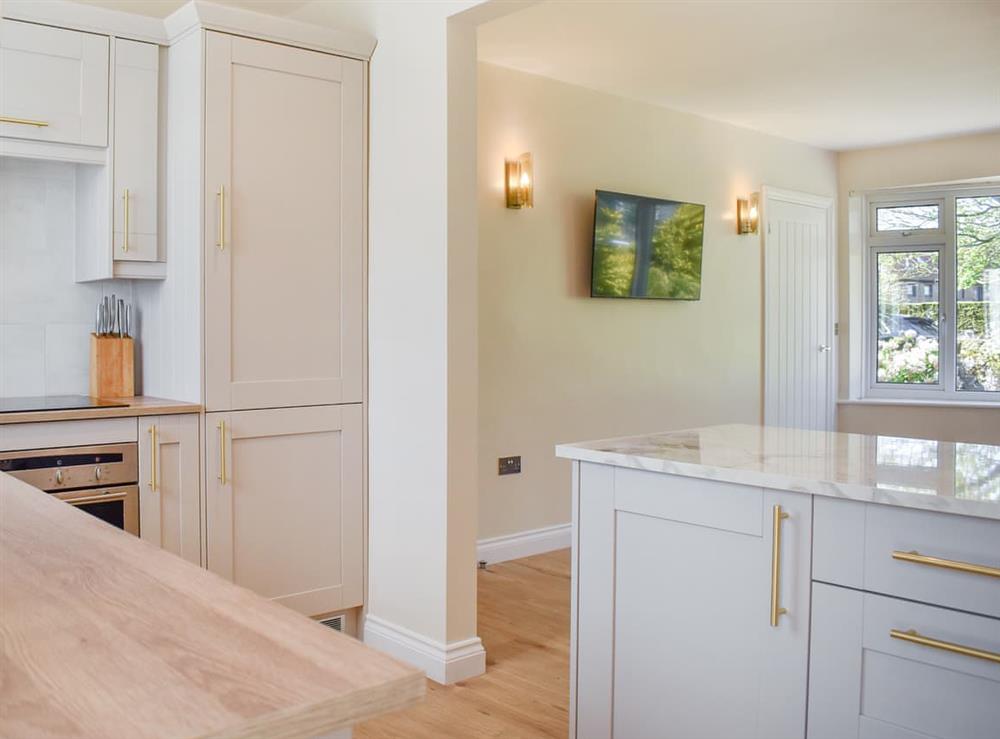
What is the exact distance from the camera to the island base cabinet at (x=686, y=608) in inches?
69.4

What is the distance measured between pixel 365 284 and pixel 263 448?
0.69 metres

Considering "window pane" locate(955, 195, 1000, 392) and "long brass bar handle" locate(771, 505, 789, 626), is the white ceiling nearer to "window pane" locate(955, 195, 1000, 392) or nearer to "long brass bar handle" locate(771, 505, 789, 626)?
"window pane" locate(955, 195, 1000, 392)

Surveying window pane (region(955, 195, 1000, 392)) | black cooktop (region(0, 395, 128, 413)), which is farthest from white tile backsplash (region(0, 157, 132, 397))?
window pane (region(955, 195, 1000, 392))

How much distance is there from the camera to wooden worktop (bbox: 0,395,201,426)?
266 cm

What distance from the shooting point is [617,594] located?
2.07 metres

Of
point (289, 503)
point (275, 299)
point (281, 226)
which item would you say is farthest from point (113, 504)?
point (281, 226)

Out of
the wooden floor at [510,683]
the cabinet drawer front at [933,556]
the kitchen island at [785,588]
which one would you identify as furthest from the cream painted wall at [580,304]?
the cabinet drawer front at [933,556]

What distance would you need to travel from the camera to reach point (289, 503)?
3.16 m

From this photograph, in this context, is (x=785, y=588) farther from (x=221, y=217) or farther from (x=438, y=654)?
(x=221, y=217)

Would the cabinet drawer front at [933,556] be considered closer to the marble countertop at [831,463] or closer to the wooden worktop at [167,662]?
the marble countertop at [831,463]

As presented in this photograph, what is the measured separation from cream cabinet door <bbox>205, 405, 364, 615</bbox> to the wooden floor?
0.53 metres

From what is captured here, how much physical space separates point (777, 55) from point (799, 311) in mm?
2437

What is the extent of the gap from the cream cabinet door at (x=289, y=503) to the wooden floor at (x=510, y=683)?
0.53 m

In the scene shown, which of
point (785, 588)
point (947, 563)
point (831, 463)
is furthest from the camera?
point (831, 463)
